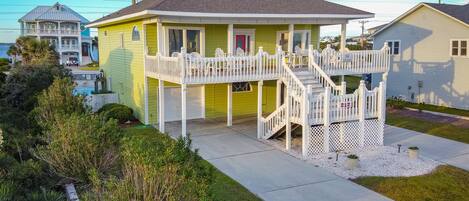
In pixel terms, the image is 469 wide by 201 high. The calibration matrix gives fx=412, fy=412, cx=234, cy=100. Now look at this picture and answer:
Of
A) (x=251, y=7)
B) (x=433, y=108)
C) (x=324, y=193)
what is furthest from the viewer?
(x=433, y=108)

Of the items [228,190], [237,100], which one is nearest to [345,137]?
[228,190]

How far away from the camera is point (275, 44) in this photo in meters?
20.4

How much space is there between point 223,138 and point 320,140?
3.84 meters

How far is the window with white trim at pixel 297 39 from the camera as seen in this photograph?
66.9 feet

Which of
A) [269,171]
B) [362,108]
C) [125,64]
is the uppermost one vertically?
[125,64]

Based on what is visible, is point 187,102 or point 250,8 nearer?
point 250,8

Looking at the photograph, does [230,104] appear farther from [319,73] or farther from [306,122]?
[306,122]

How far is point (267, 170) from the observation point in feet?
38.9

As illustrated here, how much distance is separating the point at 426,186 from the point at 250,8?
32.4ft

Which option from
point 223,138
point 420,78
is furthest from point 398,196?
point 420,78

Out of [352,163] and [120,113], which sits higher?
[120,113]

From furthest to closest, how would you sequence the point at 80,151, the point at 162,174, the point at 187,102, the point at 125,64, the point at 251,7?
1. the point at 125,64
2. the point at 187,102
3. the point at 251,7
4. the point at 80,151
5. the point at 162,174

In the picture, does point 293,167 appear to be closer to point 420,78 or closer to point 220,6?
point 220,6

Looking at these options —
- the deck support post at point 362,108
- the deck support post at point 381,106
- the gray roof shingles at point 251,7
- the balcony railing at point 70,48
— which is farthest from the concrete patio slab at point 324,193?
the balcony railing at point 70,48
